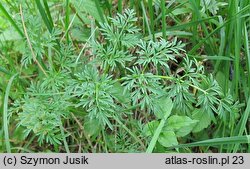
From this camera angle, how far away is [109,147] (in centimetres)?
162

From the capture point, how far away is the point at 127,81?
1345 mm

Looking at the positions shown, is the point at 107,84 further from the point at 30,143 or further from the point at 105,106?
the point at 30,143

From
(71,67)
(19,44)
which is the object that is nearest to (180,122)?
(71,67)

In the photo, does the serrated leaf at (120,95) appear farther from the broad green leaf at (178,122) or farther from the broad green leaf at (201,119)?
the broad green leaf at (201,119)

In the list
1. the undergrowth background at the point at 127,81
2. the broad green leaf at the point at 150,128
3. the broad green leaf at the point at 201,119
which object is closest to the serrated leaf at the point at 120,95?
the undergrowth background at the point at 127,81

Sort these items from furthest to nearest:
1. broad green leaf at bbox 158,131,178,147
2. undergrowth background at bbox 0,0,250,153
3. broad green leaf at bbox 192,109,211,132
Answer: broad green leaf at bbox 192,109,211,132, broad green leaf at bbox 158,131,178,147, undergrowth background at bbox 0,0,250,153

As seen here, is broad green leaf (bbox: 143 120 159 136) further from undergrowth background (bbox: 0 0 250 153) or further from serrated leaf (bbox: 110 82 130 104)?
serrated leaf (bbox: 110 82 130 104)

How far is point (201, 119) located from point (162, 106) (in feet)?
0.75

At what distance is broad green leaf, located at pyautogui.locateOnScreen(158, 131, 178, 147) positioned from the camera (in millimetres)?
1503

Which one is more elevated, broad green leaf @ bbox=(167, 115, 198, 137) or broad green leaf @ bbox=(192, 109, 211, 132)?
broad green leaf @ bbox=(167, 115, 198, 137)

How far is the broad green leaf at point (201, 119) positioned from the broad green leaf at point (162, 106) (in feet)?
0.61

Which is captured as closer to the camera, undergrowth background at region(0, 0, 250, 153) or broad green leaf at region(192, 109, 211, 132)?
undergrowth background at region(0, 0, 250, 153)

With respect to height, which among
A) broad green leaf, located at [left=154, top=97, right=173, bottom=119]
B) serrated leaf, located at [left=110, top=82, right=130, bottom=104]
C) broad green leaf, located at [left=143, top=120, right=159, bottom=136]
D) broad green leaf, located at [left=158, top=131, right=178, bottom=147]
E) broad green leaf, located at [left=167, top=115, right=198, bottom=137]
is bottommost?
broad green leaf, located at [left=158, top=131, right=178, bottom=147]

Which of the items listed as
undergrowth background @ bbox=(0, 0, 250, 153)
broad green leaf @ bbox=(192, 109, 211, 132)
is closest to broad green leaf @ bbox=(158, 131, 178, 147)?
undergrowth background @ bbox=(0, 0, 250, 153)
